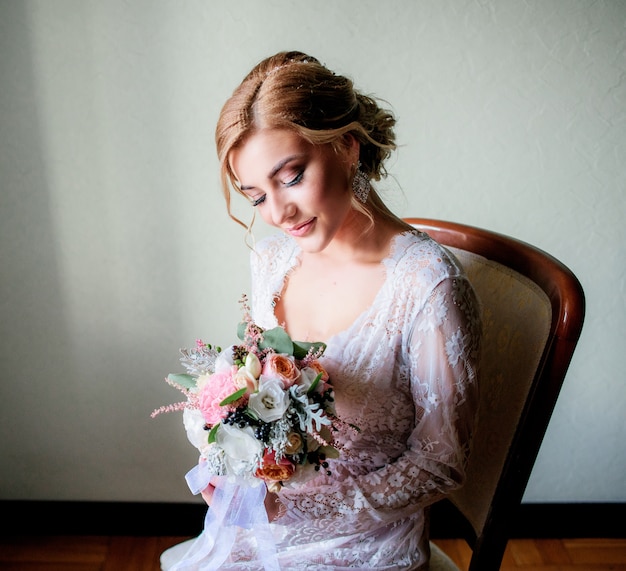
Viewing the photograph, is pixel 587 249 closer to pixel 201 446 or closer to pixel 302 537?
pixel 302 537

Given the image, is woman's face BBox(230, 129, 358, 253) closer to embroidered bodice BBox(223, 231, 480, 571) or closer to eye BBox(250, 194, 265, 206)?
eye BBox(250, 194, 265, 206)

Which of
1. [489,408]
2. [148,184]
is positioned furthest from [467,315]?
[148,184]

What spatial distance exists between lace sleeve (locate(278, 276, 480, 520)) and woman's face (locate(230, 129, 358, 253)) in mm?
278

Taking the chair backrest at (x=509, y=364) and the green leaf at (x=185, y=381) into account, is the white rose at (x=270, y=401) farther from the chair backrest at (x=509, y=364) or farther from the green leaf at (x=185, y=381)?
the chair backrest at (x=509, y=364)

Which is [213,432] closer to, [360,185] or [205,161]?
[360,185]

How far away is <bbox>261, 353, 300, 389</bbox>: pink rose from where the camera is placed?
0.98 m

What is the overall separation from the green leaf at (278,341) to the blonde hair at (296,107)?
38 cm

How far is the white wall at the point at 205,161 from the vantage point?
160 cm

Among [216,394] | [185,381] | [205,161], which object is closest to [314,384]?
[216,394]

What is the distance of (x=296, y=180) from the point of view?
1.16 meters

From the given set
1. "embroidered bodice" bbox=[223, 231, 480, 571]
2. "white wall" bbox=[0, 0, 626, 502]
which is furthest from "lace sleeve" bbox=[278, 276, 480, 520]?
"white wall" bbox=[0, 0, 626, 502]

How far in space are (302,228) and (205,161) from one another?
0.65 meters

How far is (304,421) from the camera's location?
98cm

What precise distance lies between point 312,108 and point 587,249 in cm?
110
